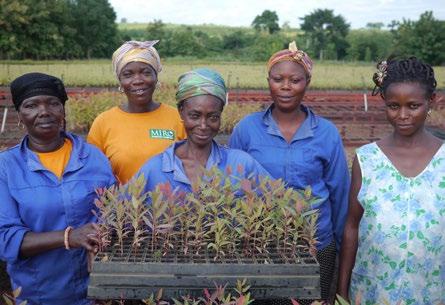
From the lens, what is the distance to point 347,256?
86.8 inches

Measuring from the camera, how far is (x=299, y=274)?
1513 millimetres

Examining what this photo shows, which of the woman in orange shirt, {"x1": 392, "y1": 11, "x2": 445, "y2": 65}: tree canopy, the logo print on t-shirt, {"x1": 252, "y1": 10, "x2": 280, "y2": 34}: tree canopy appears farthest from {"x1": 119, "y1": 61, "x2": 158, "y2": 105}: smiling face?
{"x1": 252, "y1": 10, "x2": 280, "y2": 34}: tree canopy

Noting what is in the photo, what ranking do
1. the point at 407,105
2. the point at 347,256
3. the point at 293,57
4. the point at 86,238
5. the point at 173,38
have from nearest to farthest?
the point at 86,238 → the point at 407,105 → the point at 347,256 → the point at 293,57 → the point at 173,38

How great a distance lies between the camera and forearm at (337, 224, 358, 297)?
218 cm

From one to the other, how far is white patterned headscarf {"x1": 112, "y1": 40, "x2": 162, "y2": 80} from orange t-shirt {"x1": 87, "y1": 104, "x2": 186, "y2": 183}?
0.25m

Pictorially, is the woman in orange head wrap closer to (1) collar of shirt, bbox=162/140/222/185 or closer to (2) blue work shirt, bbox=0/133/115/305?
(1) collar of shirt, bbox=162/140/222/185

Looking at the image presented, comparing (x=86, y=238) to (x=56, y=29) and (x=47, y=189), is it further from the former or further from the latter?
(x=56, y=29)

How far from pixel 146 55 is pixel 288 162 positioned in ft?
3.31

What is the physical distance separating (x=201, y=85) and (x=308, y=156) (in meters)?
0.69

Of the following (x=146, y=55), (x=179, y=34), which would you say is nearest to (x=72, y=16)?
(x=179, y=34)

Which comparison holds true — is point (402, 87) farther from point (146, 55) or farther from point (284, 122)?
point (146, 55)

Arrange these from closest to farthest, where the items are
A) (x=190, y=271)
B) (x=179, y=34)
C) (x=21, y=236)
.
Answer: (x=190, y=271) < (x=21, y=236) < (x=179, y=34)

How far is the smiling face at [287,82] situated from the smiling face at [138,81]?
71 cm

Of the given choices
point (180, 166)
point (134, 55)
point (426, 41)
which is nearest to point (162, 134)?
point (134, 55)
